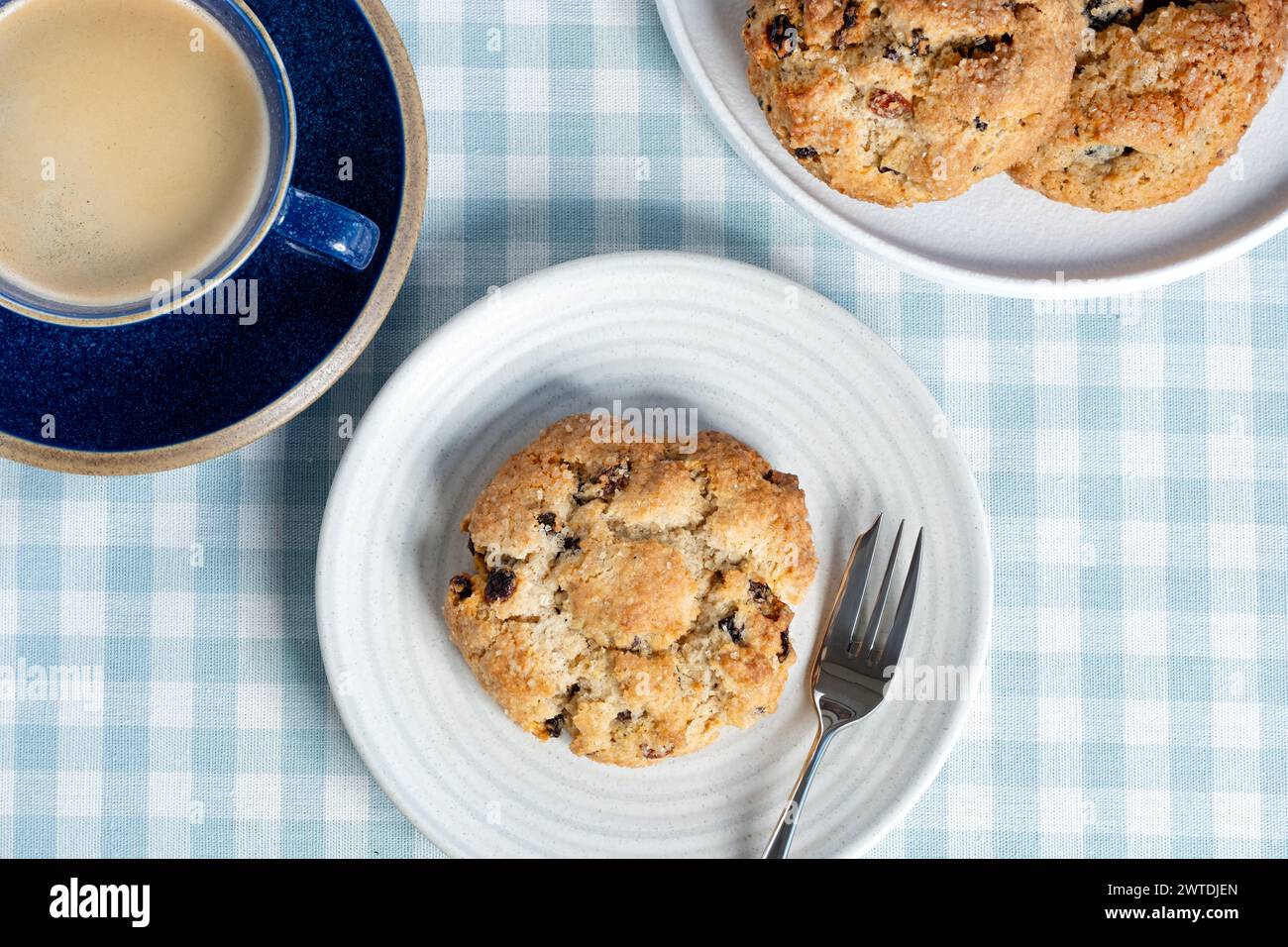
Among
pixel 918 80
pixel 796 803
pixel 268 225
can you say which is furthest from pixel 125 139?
pixel 796 803

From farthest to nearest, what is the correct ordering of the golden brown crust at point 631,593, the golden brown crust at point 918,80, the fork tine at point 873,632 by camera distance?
the fork tine at point 873,632
the golden brown crust at point 631,593
the golden brown crust at point 918,80

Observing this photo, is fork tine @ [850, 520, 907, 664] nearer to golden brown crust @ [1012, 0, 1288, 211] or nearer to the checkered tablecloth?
the checkered tablecloth

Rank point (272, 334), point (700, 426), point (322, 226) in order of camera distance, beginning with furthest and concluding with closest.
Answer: point (700, 426)
point (272, 334)
point (322, 226)

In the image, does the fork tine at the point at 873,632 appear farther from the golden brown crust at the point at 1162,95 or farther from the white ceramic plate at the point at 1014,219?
the golden brown crust at the point at 1162,95

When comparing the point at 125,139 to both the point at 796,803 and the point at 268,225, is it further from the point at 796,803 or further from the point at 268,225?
the point at 796,803

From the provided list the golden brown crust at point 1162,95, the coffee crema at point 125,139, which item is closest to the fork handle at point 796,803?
the golden brown crust at point 1162,95

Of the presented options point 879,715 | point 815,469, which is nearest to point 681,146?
point 815,469

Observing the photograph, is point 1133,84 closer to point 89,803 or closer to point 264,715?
point 264,715
